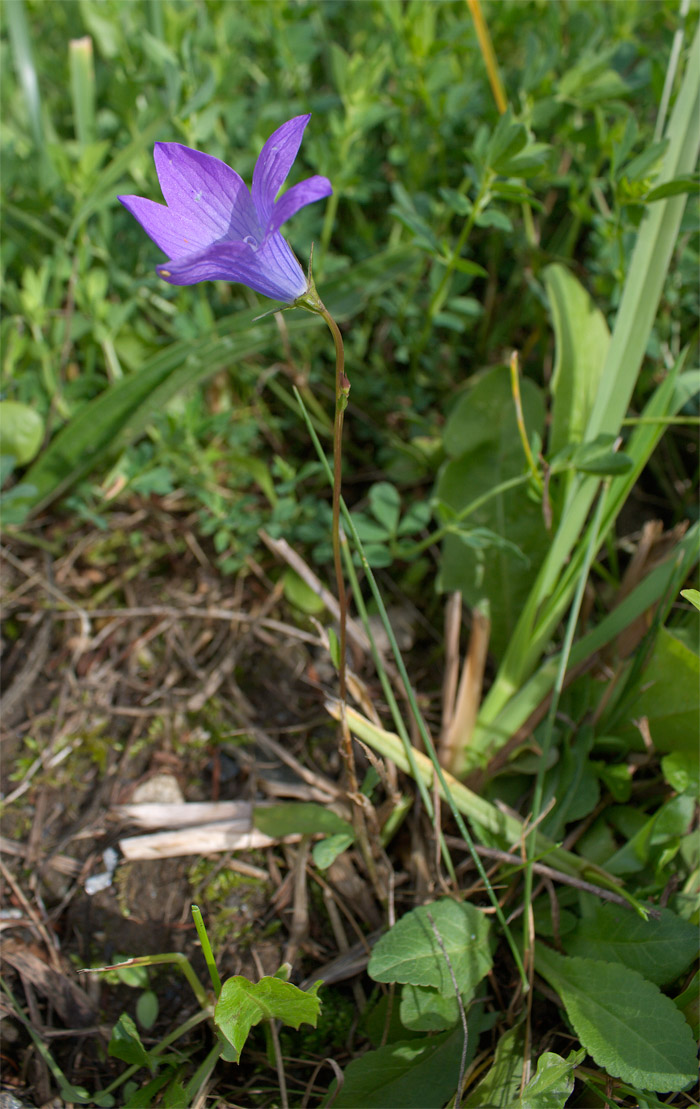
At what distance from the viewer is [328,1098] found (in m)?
1.46

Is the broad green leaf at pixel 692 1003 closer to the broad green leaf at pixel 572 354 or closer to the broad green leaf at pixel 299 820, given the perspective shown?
the broad green leaf at pixel 299 820

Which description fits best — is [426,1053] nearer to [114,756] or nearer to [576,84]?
[114,756]

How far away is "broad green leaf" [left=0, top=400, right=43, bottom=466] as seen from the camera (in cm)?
225

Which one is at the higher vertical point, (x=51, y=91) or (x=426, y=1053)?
(x=51, y=91)

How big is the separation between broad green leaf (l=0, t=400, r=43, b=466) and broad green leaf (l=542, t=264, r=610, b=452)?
153 cm

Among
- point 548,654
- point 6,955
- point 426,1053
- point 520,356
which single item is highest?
point 520,356

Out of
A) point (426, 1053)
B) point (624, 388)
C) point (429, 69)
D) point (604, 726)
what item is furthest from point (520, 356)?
Result: point (426, 1053)

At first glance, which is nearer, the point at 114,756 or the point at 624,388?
the point at 624,388

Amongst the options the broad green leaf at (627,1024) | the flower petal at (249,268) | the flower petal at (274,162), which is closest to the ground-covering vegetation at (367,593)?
the broad green leaf at (627,1024)

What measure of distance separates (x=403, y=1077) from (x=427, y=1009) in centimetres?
14

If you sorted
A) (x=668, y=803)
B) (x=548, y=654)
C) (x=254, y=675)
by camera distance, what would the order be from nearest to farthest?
(x=668, y=803) → (x=548, y=654) → (x=254, y=675)

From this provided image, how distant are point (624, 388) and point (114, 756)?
1.65m

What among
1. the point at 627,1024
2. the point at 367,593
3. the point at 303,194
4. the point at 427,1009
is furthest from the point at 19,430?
the point at 627,1024

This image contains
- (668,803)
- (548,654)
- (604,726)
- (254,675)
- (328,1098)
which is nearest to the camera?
(328,1098)
